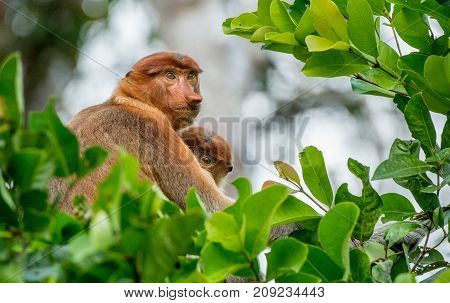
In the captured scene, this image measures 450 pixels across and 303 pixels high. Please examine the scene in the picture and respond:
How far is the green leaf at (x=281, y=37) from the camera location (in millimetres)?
2795

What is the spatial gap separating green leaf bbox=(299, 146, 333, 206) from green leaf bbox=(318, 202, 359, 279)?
85 centimetres

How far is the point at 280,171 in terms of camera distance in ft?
9.35

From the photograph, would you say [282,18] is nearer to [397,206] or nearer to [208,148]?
[397,206]

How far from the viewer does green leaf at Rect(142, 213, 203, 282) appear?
119 centimetres

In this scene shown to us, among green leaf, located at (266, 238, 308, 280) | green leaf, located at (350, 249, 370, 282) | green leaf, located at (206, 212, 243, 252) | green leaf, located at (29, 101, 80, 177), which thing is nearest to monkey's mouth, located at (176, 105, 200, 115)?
green leaf, located at (350, 249, 370, 282)

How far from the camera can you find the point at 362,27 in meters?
2.67

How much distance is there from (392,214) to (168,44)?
7.98m

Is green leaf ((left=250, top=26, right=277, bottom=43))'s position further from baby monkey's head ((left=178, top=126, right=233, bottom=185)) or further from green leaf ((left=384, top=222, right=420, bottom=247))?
baby monkey's head ((left=178, top=126, right=233, bottom=185))

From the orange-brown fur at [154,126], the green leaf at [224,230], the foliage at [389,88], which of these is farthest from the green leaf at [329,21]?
the orange-brown fur at [154,126]

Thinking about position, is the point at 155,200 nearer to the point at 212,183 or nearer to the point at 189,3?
the point at 212,183

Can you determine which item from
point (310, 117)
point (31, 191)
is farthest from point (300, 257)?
point (310, 117)

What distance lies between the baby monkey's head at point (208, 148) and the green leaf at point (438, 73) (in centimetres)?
287

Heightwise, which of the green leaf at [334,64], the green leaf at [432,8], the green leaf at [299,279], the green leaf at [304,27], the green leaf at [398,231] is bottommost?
the green leaf at [398,231]

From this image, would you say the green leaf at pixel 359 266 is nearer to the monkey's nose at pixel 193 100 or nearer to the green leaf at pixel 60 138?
the green leaf at pixel 60 138
